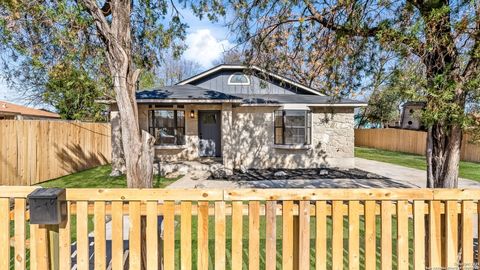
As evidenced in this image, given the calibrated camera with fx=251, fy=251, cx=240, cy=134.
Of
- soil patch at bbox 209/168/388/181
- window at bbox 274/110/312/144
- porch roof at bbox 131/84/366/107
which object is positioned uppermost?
porch roof at bbox 131/84/366/107

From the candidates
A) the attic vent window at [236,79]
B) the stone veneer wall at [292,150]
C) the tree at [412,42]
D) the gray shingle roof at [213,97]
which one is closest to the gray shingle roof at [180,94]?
the gray shingle roof at [213,97]

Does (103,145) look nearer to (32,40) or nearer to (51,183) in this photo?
(51,183)

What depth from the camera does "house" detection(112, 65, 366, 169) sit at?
10.2m

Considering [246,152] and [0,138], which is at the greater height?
[0,138]

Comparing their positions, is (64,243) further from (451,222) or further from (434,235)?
(451,222)

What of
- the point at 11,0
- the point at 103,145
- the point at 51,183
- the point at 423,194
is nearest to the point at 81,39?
the point at 11,0

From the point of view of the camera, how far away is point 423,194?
7.59ft

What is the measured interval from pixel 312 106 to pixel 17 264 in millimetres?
10007

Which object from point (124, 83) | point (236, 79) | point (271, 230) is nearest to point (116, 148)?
point (236, 79)

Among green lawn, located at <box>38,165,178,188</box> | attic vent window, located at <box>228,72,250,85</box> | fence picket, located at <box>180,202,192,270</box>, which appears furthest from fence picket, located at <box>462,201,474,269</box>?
attic vent window, located at <box>228,72,250,85</box>

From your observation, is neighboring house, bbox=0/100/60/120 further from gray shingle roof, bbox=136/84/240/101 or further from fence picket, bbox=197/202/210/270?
fence picket, bbox=197/202/210/270

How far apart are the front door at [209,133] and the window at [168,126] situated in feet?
2.94

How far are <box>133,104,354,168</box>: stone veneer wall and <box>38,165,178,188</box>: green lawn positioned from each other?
6.34 ft

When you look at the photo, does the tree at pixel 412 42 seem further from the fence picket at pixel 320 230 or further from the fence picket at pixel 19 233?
the fence picket at pixel 19 233
